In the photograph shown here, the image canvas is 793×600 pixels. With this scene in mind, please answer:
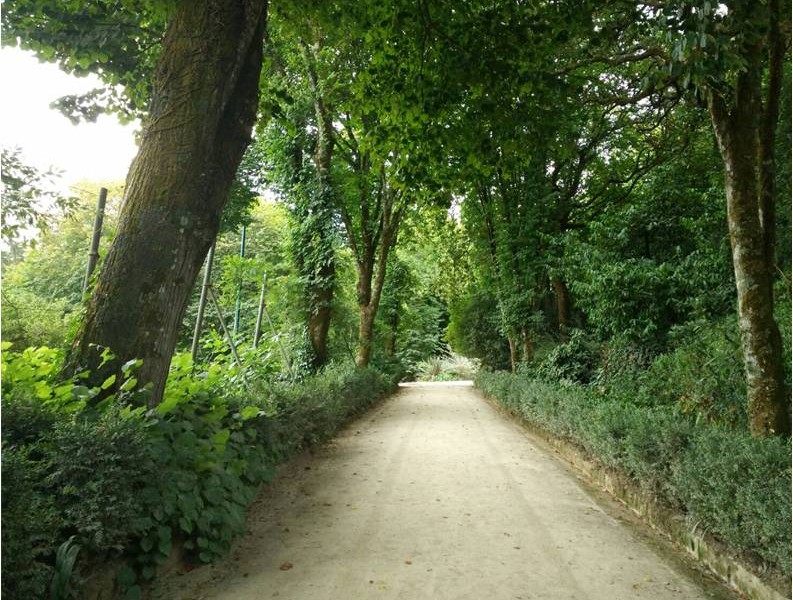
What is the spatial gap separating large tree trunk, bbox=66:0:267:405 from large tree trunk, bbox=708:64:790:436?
4941mm

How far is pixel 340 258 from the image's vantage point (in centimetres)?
1582

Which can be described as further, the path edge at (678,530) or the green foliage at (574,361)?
the green foliage at (574,361)

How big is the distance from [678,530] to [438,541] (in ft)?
6.87

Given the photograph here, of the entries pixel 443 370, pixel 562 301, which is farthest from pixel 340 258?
pixel 443 370

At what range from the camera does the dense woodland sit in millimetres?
3434

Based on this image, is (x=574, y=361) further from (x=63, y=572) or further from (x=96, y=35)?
(x=63, y=572)

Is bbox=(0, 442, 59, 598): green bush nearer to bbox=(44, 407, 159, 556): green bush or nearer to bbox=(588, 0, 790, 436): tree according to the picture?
bbox=(44, 407, 159, 556): green bush

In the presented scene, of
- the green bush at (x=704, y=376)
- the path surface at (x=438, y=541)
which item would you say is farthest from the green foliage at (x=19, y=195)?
the green bush at (x=704, y=376)

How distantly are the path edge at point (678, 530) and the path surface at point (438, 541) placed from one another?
0.15m

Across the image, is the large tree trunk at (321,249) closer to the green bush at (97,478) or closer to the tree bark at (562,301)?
the tree bark at (562,301)

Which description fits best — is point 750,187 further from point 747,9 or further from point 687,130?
point 687,130

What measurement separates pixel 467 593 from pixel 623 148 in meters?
15.8

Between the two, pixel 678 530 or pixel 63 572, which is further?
pixel 678 530

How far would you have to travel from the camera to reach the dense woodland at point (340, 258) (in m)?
3.43
